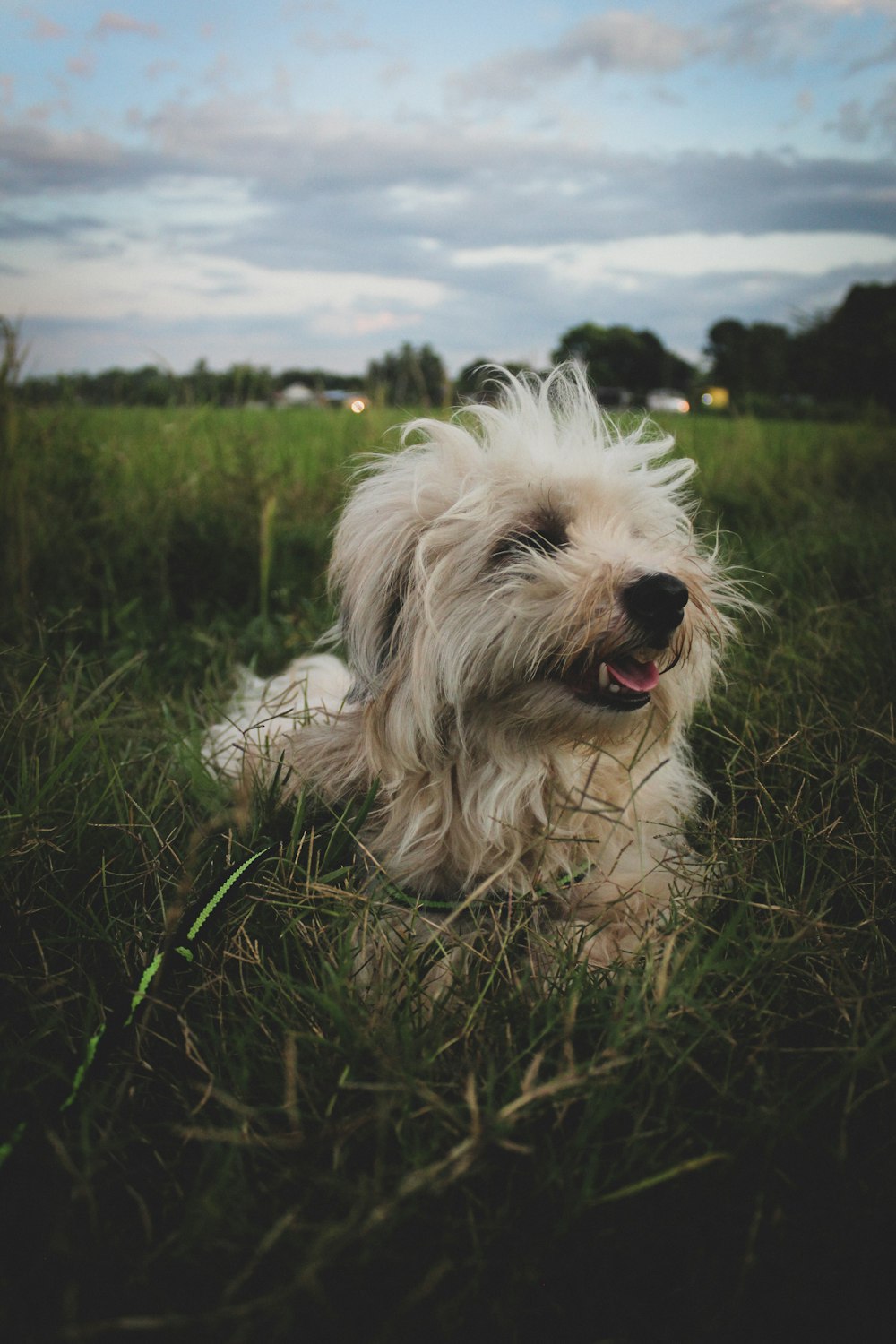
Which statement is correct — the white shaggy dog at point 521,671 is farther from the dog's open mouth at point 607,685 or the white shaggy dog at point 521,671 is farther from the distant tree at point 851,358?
the distant tree at point 851,358

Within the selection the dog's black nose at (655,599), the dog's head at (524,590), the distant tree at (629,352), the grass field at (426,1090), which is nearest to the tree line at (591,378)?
the dog's head at (524,590)

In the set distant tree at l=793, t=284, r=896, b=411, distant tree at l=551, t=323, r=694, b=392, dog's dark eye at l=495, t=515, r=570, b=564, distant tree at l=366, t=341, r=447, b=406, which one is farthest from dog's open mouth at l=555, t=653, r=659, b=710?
distant tree at l=551, t=323, r=694, b=392

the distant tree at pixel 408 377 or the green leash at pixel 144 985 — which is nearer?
the green leash at pixel 144 985

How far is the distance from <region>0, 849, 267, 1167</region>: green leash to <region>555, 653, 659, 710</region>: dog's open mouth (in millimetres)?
811

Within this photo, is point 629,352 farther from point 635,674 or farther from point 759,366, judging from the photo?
point 635,674

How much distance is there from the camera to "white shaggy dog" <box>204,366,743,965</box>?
1.87 m

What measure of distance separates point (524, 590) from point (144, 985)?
1.13m

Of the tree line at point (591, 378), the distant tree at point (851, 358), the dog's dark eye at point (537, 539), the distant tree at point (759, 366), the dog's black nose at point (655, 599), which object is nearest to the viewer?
the dog's black nose at point (655, 599)

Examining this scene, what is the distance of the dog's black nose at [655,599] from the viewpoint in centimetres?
182

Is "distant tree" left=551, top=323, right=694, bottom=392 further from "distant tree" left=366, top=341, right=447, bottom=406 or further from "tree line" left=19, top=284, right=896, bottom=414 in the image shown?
"distant tree" left=366, top=341, right=447, bottom=406

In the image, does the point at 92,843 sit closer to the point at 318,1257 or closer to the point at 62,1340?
the point at 62,1340

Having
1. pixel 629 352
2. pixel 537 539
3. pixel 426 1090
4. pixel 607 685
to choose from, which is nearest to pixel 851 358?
pixel 537 539

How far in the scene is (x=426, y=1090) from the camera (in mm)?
1150

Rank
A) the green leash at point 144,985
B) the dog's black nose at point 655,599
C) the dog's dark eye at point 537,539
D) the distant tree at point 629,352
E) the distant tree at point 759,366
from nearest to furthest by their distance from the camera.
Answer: the green leash at point 144,985
the dog's black nose at point 655,599
the dog's dark eye at point 537,539
the distant tree at point 759,366
the distant tree at point 629,352
